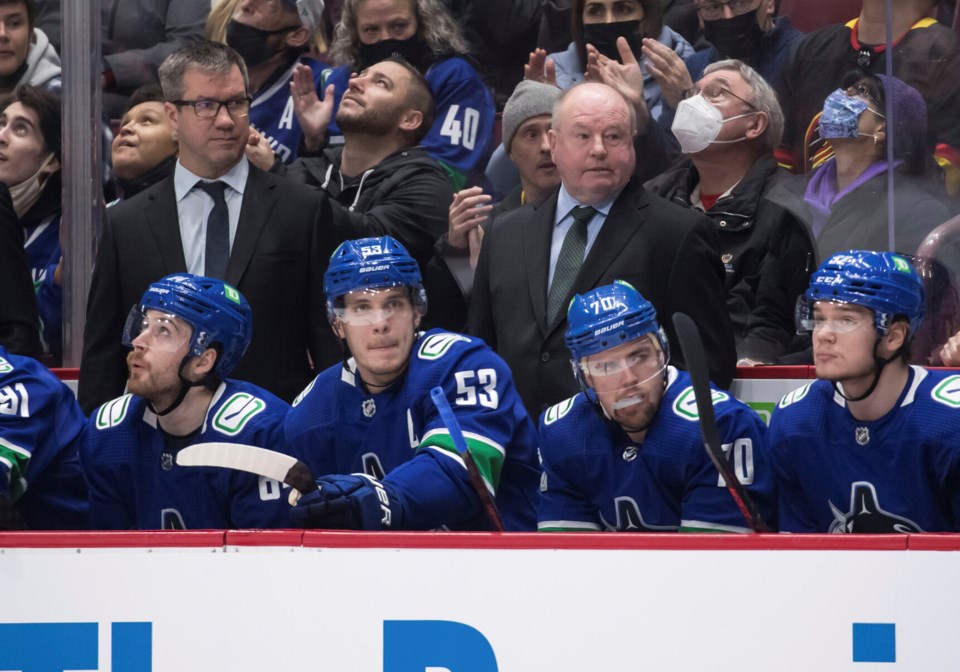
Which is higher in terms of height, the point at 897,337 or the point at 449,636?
the point at 897,337

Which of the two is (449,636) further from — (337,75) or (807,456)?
(337,75)

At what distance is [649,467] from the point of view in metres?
3.56

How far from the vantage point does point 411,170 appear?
4.73m

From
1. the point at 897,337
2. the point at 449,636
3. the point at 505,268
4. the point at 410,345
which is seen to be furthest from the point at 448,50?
the point at 449,636

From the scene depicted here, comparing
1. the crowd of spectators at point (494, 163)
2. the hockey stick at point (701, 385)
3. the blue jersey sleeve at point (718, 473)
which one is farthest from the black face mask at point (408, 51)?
the hockey stick at point (701, 385)

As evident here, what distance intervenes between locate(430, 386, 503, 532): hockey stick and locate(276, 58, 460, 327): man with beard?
1.43 meters

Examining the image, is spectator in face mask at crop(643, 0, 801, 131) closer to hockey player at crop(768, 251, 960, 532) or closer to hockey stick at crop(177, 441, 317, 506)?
hockey player at crop(768, 251, 960, 532)

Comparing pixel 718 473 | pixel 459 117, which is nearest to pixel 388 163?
pixel 459 117

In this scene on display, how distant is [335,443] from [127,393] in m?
0.60

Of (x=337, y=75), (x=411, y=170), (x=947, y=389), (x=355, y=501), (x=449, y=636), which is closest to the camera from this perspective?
(x=449, y=636)

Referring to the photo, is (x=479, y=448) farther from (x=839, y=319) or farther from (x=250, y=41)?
(x=250, y=41)

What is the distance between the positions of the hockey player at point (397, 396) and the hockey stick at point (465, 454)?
0.67 ft

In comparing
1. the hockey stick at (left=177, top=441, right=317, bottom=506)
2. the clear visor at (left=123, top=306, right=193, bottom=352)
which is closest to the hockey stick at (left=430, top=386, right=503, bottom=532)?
the hockey stick at (left=177, top=441, right=317, bottom=506)

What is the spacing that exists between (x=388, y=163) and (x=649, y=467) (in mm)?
1615
